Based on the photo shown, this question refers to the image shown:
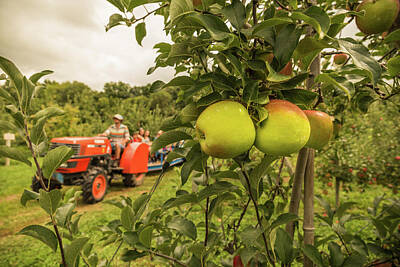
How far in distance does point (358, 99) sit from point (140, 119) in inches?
444

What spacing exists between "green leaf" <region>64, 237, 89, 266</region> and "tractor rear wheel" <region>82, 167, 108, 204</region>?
3871 millimetres

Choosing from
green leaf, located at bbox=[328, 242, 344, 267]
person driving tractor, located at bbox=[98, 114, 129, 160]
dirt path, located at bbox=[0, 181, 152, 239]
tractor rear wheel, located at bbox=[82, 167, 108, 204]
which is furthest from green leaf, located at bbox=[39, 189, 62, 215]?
person driving tractor, located at bbox=[98, 114, 129, 160]

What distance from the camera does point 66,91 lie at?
29156 millimetres

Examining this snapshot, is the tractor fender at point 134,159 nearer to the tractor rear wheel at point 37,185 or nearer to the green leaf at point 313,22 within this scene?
the tractor rear wheel at point 37,185

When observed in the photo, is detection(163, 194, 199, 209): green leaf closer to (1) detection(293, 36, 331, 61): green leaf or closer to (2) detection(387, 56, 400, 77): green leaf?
(1) detection(293, 36, 331, 61): green leaf

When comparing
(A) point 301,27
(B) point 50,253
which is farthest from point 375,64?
(B) point 50,253

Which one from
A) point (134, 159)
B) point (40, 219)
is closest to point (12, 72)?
point (40, 219)

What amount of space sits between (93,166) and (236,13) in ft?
15.2

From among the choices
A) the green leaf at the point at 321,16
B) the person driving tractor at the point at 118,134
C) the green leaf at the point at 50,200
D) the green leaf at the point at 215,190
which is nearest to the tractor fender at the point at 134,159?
the person driving tractor at the point at 118,134

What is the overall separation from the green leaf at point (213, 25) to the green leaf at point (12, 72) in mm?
504

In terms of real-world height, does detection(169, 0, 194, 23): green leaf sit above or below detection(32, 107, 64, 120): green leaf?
above

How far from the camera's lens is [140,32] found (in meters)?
0.83

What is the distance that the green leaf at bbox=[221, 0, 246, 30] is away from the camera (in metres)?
0.46

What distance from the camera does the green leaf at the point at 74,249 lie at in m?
0.59
